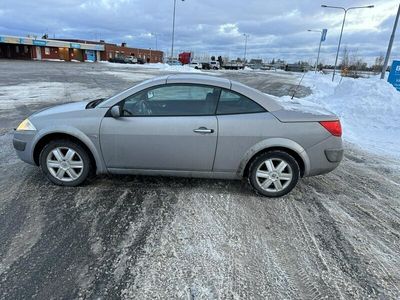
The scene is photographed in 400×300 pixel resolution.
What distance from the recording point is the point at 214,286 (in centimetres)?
266

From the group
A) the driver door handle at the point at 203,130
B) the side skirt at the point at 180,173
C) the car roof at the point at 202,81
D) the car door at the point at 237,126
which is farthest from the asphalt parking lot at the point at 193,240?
the car roof at the point at 202,81

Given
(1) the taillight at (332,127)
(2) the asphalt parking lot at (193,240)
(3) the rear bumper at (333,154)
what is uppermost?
(1) the taillight at (332,127)

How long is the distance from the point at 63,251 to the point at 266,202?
254 centimetres

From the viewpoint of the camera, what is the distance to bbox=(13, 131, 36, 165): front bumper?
169 inches

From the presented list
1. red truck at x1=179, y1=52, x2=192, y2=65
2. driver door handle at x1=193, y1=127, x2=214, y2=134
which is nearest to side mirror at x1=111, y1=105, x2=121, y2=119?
driver door handle at x1=193, y1=127, x2=214, y2=134

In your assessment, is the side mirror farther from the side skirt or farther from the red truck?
the red truck

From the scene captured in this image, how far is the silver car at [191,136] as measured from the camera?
409 centimetres

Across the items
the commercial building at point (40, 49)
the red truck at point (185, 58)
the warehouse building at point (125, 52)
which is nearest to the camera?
the commercial building at point (40, 49)

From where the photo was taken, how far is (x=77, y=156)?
14.1ft

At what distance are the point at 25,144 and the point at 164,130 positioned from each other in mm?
1989

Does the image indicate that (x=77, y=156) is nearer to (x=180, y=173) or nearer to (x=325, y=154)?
(x=180, y=173)

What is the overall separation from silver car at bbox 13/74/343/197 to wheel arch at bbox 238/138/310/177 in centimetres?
1

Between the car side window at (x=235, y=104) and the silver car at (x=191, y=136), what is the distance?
1 cm

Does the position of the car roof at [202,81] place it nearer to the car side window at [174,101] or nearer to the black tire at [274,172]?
the car side window at [174,101]
